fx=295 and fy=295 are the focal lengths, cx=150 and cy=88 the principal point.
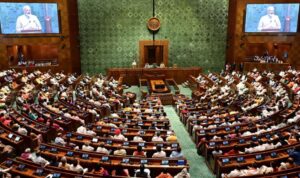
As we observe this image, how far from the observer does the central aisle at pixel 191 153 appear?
10.2 metres

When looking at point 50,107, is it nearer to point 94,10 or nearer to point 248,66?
point 94,10

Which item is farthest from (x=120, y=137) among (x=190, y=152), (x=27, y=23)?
(x=27, y=23)

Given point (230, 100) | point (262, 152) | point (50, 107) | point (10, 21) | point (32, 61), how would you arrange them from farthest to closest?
point (32, 61)
point (10, 21)
point (230, 100)
point (50, 107)
point (262, 152)

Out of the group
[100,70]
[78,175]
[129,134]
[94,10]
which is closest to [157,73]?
[100,70]

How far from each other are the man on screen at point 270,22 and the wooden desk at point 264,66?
10.7ft

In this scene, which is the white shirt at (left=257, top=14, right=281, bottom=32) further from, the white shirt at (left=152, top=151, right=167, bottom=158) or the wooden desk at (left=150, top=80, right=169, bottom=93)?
the white shirt at (left=152, top=151, right=167, bottom=158)

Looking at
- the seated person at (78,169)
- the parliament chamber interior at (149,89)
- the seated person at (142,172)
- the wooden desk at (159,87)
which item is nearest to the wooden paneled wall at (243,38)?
the parliament chamber interior at (149,89)

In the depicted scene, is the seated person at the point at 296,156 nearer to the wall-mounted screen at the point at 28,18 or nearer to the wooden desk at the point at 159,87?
the wooden desk at the point at 159,87

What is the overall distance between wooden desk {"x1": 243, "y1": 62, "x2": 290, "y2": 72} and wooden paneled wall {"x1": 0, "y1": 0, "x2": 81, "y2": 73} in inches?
641

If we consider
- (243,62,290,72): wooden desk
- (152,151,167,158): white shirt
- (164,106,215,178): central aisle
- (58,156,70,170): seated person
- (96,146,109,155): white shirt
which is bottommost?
(164,106,215,178): central aisle

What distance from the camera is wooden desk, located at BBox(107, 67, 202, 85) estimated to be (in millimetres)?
26484

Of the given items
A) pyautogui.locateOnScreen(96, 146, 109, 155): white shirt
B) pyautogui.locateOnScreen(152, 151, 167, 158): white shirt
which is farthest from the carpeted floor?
pyautogui.locateOnScreen(96, 146, 109, 155): white shirt

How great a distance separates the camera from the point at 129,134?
11977 millimetres

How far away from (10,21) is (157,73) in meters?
13.5
